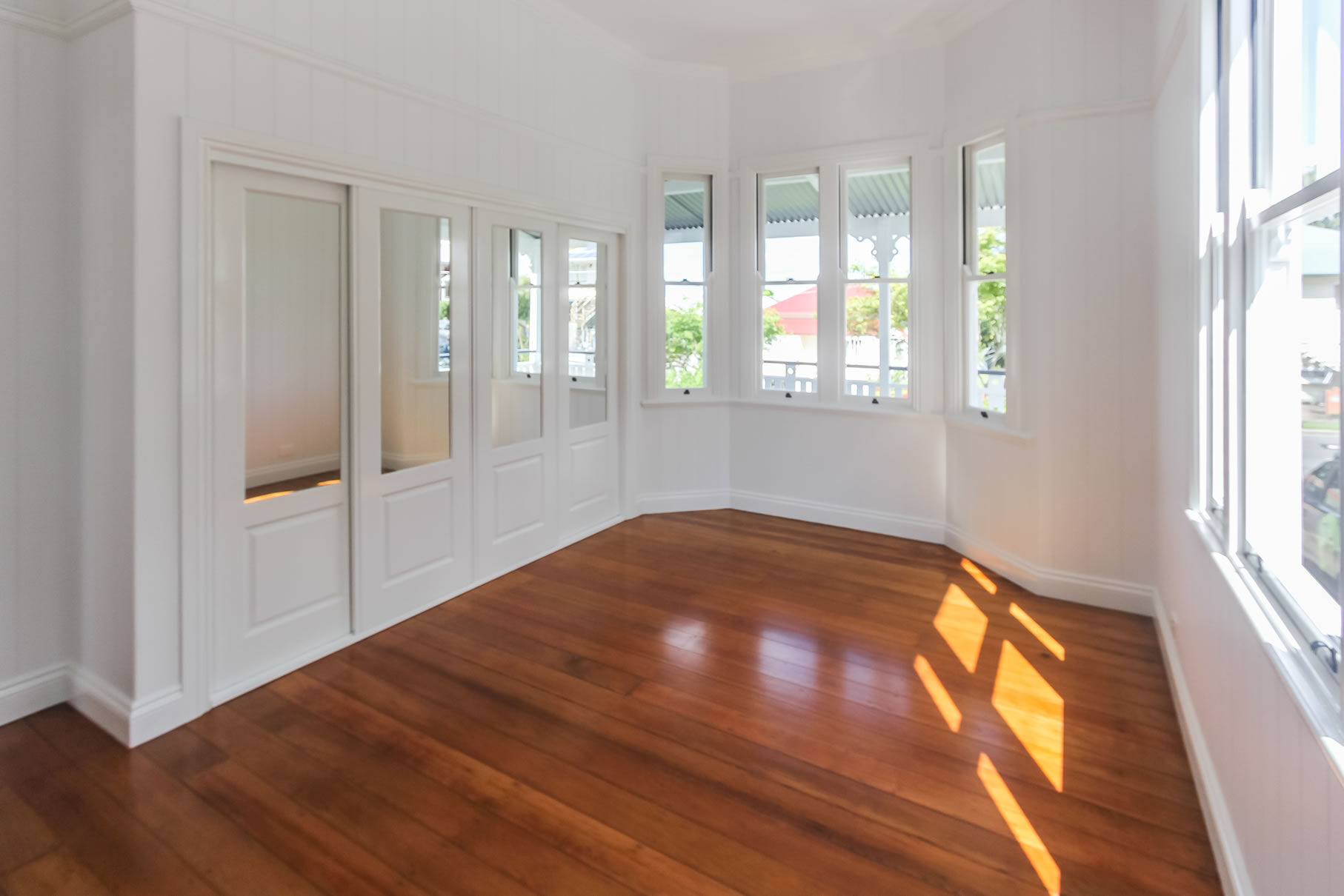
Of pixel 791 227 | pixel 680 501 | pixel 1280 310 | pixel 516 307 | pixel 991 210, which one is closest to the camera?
pixel 1280 310

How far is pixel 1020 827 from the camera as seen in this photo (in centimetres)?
209

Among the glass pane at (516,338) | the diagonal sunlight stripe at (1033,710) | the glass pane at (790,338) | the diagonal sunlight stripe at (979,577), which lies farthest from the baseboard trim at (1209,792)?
the glass pane at (516,338)

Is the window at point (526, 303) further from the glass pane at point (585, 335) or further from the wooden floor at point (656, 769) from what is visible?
the wooden floor at point (656, 769)

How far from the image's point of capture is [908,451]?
509 centimetres

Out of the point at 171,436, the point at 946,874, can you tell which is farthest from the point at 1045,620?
the point at 171,436

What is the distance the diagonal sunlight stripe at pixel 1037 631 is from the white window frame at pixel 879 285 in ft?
5.74

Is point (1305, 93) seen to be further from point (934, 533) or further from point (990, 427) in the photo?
→ point (934, 533)

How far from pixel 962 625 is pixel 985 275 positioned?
2.17 m

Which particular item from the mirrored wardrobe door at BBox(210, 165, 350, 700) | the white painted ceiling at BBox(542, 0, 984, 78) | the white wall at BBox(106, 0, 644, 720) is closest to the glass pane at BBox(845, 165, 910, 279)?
the white painted ceiling at BBox(542, 0, 984, 78)

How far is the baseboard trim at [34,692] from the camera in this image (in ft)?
8.84

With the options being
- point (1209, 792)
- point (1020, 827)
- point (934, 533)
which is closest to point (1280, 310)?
point (1209, 792)

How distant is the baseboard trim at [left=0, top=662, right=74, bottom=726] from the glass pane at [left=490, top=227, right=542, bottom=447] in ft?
7.03

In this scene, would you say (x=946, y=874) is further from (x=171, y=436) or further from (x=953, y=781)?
(x=171, y=436)

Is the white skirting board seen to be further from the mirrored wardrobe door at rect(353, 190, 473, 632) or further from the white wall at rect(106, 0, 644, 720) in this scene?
the white wall at rect(106, 0, 644, 720)
